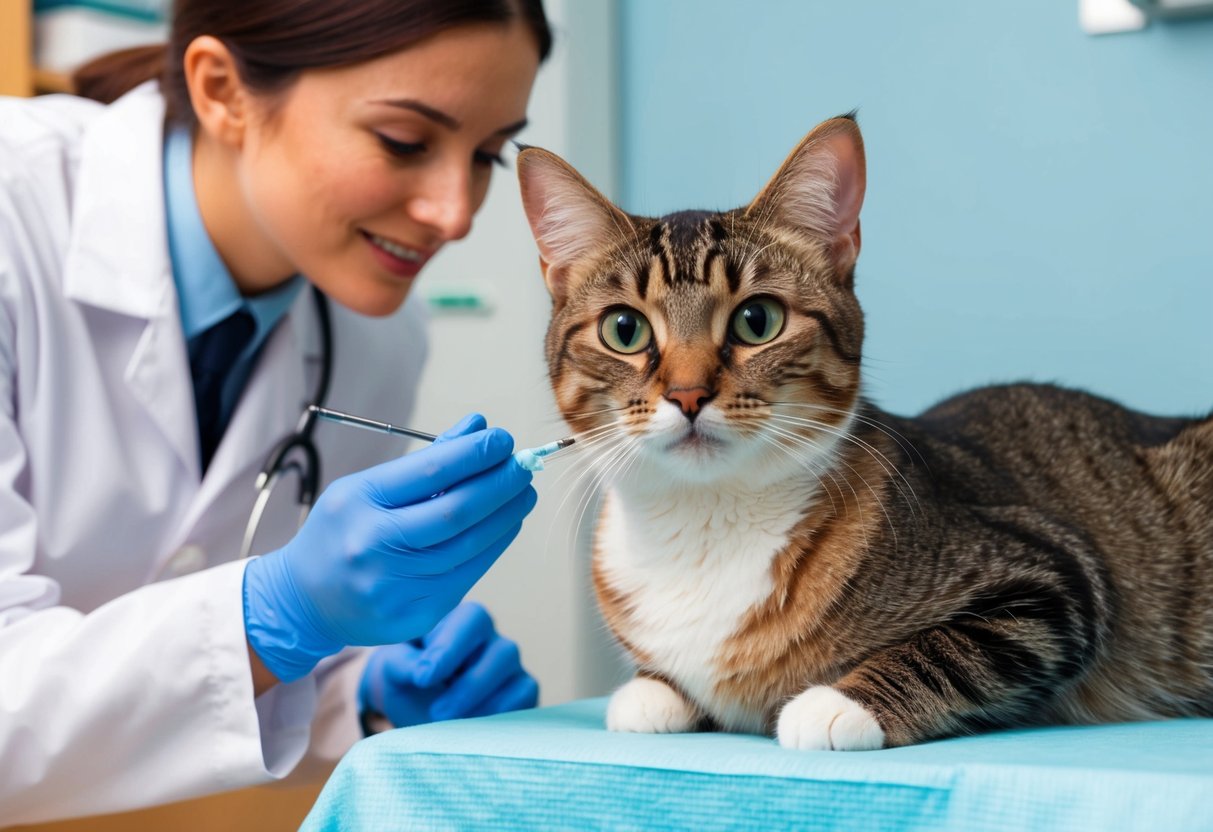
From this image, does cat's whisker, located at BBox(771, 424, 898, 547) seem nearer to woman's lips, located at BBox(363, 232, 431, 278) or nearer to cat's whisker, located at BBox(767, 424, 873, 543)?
cat's whisker, located at BBox(767, 424, 873, 543)

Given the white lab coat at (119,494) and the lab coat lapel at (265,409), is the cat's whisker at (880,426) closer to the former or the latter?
the white lab coat at (119,494)

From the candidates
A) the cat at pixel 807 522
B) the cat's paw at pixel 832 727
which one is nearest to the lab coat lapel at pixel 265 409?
the cat at pixel 807 522

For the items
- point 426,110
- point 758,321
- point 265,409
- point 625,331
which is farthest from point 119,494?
point 758,321

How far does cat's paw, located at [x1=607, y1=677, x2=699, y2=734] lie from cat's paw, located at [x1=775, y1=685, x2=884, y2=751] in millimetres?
162

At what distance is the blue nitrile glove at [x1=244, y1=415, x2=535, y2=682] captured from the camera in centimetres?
98

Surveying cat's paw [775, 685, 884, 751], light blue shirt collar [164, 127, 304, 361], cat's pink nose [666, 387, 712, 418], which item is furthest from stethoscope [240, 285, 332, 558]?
cat's paw [775, 685, 884, 751]

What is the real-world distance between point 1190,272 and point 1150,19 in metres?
0.35

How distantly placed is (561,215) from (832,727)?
53cm

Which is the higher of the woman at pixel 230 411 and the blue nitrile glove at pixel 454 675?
the woman at pixel 230 411

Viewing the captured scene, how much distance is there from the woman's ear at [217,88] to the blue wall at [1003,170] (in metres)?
0.82

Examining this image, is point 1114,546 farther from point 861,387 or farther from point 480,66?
point 480,66

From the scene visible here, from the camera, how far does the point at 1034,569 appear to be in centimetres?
89

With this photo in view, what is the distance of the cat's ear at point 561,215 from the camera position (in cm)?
101

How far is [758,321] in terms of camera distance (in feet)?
3.11
